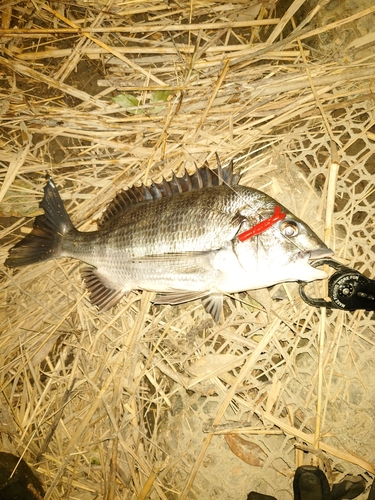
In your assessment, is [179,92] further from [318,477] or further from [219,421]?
[318,477]

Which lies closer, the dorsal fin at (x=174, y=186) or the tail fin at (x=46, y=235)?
the dorsal fin at (x=174, y=186)

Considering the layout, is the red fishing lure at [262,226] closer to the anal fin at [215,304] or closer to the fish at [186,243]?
the fish at [186,243]

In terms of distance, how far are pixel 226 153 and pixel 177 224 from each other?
3.86 ft

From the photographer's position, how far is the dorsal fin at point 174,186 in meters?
2.83

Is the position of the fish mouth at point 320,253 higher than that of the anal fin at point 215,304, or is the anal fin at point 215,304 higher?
the fish mouth at point 320,253

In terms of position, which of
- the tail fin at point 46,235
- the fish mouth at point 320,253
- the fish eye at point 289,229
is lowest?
the fish mouth at point 320,253

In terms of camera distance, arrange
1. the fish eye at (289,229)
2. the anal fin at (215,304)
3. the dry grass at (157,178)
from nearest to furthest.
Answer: the fish eye at (289,229), the anal fin at (215,304), the dry grass at (157,178)

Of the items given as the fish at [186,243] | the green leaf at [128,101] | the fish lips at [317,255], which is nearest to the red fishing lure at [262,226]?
the fish at [186,243]

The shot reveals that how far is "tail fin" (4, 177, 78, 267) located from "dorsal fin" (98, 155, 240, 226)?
0.48 metres

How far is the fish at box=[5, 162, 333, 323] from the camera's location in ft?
8.29

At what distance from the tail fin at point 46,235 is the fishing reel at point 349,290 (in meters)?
2.73

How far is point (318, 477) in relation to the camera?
109 inches

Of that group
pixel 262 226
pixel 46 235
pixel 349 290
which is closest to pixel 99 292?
pixel 46 235

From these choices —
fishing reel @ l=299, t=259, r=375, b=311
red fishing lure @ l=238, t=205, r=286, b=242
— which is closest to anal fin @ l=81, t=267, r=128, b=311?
red fishing lure @ l=238, t=205, r=286, b=242
